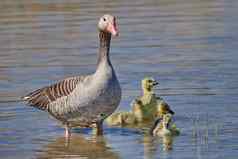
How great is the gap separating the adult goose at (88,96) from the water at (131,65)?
11.7 inches

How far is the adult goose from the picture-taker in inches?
437

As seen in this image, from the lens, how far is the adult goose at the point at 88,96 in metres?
11.1

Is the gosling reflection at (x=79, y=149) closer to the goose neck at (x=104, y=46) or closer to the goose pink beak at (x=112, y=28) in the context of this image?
the goose neck at (x=104, y=46)

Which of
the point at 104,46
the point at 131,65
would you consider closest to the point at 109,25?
the point at 104,46

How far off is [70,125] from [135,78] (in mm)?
2895

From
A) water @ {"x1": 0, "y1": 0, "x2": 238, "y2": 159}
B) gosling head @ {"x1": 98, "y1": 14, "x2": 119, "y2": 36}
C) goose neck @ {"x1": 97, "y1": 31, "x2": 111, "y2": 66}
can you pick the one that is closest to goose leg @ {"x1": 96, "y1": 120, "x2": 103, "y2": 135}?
water @ {"x1": 0, "y1": 0, "x2": 238, "y2": 159}

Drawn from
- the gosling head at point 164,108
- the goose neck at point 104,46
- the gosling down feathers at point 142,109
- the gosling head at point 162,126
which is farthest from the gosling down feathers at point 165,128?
the goose neck at point 104,46

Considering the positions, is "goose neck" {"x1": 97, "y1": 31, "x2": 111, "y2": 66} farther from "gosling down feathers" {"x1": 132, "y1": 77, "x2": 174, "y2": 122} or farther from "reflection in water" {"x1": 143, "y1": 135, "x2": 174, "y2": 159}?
"reflection in water" {"x1": 143, "y1": 135, "x2": 174, "y2": 159}

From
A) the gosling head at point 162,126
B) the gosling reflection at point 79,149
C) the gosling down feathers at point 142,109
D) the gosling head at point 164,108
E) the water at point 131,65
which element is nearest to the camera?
the gosling reflection at point 79,149

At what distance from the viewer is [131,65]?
606 inches

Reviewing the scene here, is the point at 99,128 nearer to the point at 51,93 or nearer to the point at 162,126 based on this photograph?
the point at 51,93

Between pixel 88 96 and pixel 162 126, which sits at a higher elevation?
pixel 88 96

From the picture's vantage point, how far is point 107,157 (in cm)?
1059

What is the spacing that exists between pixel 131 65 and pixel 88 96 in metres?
4.32
